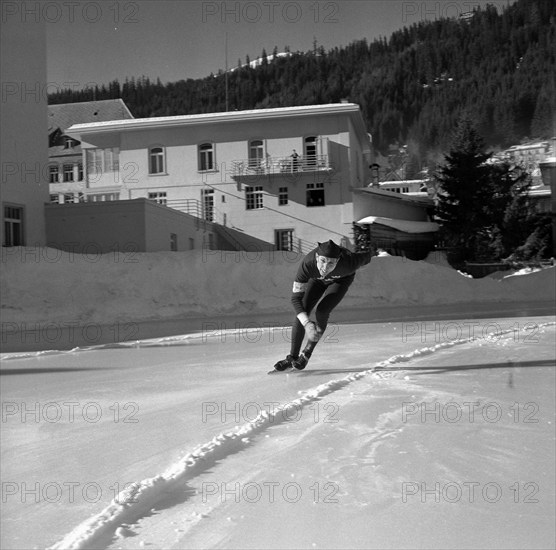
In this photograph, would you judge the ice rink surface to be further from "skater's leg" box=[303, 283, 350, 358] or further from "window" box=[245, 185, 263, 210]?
"window" box=[245, 185, 263, 210]

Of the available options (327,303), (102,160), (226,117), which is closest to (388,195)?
(226,117)

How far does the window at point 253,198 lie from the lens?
35.5 meters

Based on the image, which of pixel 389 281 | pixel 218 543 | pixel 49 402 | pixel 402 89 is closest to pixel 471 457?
pixel 218 543

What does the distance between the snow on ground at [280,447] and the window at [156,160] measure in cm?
2656

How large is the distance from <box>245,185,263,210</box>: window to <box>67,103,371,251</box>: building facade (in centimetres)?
5

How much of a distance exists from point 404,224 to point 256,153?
8.72 m

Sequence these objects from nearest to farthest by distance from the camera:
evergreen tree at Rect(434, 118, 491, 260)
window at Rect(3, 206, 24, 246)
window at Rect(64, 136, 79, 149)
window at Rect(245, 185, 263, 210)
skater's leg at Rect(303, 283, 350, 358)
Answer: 1. skater's leg at Rect(303, 283, 350, 358)
2. window at Rect(3, 206, 24, 246)
3. window at Rect(245, 185, 263, 210)
4. evergreen tree at Rect(434, 118, 491, 260)
5. window at Rect(64, 136, 79, 149)

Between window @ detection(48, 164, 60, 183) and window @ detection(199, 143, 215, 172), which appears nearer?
window @ detection(199, 143, 215, 172)

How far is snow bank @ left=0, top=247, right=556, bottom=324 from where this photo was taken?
17.6 m

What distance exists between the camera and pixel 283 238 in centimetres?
3541

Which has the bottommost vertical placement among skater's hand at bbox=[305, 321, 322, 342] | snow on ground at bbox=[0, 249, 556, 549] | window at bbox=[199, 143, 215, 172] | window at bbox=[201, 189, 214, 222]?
snow on ground at bbox=[0, 249, 556, 549]

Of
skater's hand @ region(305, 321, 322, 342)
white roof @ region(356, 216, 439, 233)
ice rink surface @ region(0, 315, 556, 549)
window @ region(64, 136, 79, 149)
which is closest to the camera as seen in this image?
ice rink surface @ region(0, 315, 556, 549)

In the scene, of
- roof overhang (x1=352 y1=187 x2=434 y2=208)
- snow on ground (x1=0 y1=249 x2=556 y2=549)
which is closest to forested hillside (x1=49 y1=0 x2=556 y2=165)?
roof overhang (x1=352 y1=187 x2=434 y2=208)

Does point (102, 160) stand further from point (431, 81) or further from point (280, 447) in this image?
point (431, 81)
